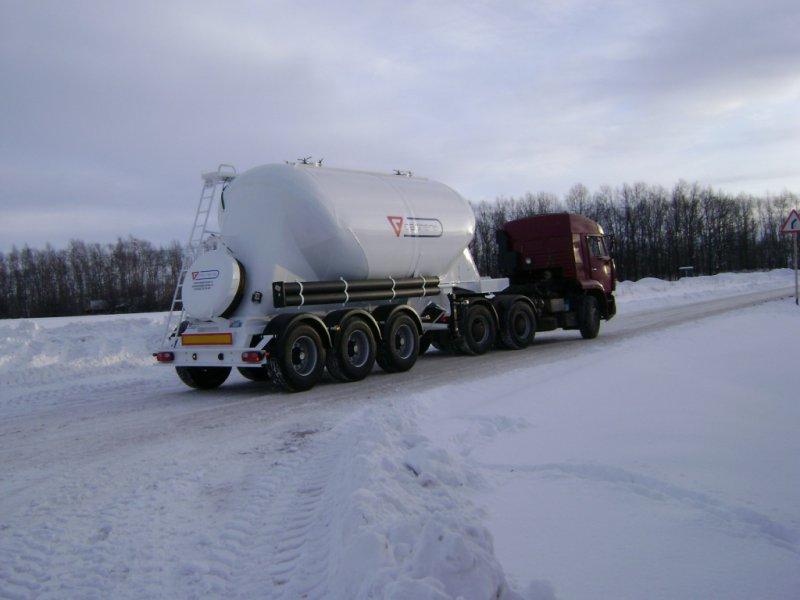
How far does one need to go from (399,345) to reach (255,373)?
2.74m

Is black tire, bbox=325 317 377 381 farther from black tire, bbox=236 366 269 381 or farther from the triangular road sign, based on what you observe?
the triangular road sign

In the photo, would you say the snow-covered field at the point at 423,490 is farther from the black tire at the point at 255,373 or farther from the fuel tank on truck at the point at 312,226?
the fuel tank on truck at the point at 312,226

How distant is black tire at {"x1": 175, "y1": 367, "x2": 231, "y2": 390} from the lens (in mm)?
11180

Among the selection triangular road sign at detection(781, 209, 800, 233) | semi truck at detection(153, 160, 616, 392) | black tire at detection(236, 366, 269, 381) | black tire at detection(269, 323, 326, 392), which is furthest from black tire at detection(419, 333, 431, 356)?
triangular road sign at detection(781, 209, 800, 233)

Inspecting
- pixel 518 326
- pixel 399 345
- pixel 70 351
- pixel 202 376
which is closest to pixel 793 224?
pixel 518 326

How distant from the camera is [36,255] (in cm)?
7638

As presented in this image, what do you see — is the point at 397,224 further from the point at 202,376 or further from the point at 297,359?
the point at 202,376

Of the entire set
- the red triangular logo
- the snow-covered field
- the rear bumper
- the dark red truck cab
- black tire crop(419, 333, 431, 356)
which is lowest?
the snow-covered field

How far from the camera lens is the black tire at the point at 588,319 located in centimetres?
1656

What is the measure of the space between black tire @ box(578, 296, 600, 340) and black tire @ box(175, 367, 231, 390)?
9298 millimetres

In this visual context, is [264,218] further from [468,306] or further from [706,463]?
[706,463]

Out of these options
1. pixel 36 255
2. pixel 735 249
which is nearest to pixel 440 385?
pixel 36 255

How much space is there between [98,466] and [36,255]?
81.4 m

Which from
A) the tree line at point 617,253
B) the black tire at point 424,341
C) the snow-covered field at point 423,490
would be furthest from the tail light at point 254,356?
the tree line at point 617,253
